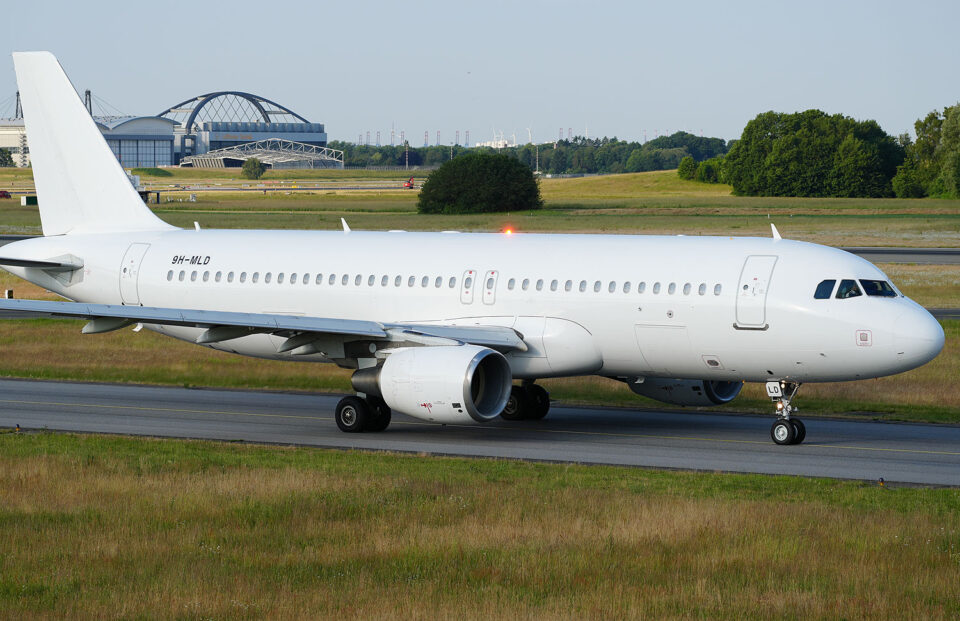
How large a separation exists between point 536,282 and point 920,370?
46.2 ft

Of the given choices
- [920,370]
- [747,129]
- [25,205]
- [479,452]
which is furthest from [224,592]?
[747,129]

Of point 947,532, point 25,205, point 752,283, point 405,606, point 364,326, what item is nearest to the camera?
point 405,606

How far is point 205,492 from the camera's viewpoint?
19531mm

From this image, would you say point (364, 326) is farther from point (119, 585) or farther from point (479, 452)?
point (119, 585)

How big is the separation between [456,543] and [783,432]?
1151cm

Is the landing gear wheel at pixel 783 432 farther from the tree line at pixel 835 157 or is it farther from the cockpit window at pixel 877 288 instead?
the tree line at pixel 835 157

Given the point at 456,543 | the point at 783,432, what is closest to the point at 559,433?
the point at 783,432

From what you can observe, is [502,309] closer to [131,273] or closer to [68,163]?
[131,273]

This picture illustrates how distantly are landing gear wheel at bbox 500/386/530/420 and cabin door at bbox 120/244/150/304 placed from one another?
9950 millimetres

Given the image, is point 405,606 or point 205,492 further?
point 205,492

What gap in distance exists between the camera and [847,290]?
25.0 meters

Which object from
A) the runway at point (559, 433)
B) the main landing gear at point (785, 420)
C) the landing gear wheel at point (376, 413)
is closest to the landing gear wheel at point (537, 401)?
the runway at point (559, 433)

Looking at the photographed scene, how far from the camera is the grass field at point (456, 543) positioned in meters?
13.8

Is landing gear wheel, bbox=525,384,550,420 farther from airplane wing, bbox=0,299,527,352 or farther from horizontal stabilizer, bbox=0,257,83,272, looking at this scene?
horizontal stabilizer, bbox=0,257,83,272
